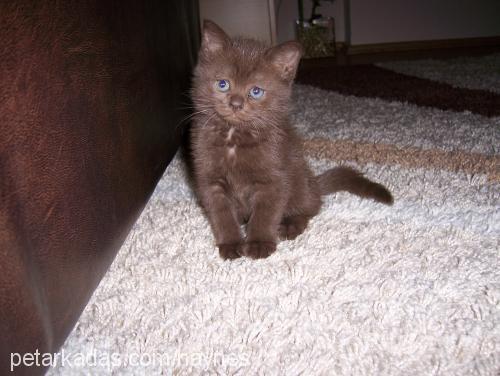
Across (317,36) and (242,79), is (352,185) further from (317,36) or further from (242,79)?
(317,36)

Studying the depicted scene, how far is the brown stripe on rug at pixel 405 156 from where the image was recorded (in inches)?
58.7

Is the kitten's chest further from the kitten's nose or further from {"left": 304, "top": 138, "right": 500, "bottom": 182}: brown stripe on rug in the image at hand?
{"left": 304, "top": 138, "right": 500, "bottom": 182}: brown stripe on rug

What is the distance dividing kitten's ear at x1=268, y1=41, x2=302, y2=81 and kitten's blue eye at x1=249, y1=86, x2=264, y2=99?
0.08 m

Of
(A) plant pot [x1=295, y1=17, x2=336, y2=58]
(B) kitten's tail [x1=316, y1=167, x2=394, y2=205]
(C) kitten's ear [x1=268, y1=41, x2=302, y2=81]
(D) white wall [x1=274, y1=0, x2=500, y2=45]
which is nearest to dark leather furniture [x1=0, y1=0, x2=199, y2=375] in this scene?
(C) kitten's ear [x1=268, y1=41, x2=302, y2=81]

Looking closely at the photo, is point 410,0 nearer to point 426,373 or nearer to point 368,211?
point 368,211

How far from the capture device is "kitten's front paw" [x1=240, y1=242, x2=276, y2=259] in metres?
1.06

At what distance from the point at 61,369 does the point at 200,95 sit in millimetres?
709

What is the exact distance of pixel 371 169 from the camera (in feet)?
5.04

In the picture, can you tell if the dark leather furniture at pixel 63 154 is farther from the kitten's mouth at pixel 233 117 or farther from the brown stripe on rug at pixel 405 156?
the brown stripe on rug at pixel 405 156

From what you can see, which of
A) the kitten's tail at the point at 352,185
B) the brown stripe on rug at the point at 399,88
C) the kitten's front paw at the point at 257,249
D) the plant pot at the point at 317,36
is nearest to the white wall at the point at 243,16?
the brown stripe on rug at the point at 399,88

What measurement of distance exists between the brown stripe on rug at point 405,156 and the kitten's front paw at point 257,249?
670 mm

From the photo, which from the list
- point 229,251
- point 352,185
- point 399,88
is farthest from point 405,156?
point 399,88

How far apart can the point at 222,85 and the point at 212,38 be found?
0.13 metres

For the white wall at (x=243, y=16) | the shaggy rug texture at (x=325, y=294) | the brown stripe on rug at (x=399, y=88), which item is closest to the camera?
the shaggy rug texture at (x=325, y=294)
